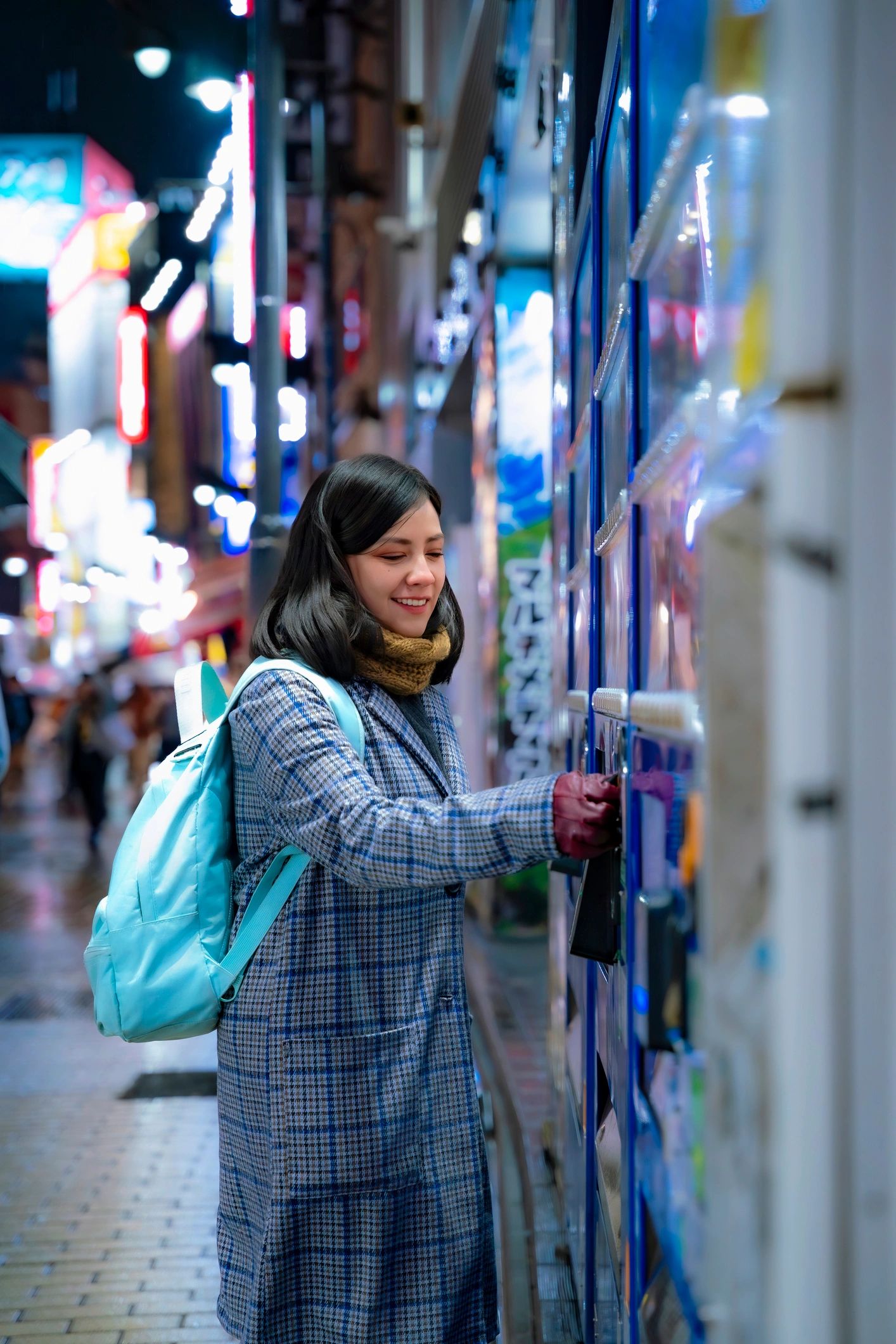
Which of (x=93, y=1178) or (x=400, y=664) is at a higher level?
(x=400, y=664)

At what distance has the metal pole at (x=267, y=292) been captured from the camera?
20.0ft

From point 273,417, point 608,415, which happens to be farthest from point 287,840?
point 273,417

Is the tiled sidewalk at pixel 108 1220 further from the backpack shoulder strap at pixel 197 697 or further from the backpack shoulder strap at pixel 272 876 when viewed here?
the backpack shoulder strap at pixel 197 697

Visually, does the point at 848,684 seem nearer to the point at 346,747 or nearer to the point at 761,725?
the point at 761,725

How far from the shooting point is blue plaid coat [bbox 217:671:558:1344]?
80.1 inches

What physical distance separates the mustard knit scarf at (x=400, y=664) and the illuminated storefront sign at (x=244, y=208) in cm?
448

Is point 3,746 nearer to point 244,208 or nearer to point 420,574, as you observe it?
point 420,574

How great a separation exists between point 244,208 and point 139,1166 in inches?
199

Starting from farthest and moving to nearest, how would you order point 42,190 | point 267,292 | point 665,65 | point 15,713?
point 15,713 < point 42,190 < point 267,292 < point 665,65

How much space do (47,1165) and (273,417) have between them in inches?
138

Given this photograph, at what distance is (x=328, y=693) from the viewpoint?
80.3 inches

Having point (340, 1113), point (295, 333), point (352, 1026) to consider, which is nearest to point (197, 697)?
point (352, 1026)

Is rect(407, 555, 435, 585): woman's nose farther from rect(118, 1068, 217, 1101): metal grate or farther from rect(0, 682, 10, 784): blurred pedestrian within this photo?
rect(118, 1068, 217, 1101): metal grate

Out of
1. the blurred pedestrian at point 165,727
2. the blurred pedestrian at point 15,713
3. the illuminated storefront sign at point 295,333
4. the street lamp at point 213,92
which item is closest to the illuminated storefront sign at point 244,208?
the street lamp at point 213,92
